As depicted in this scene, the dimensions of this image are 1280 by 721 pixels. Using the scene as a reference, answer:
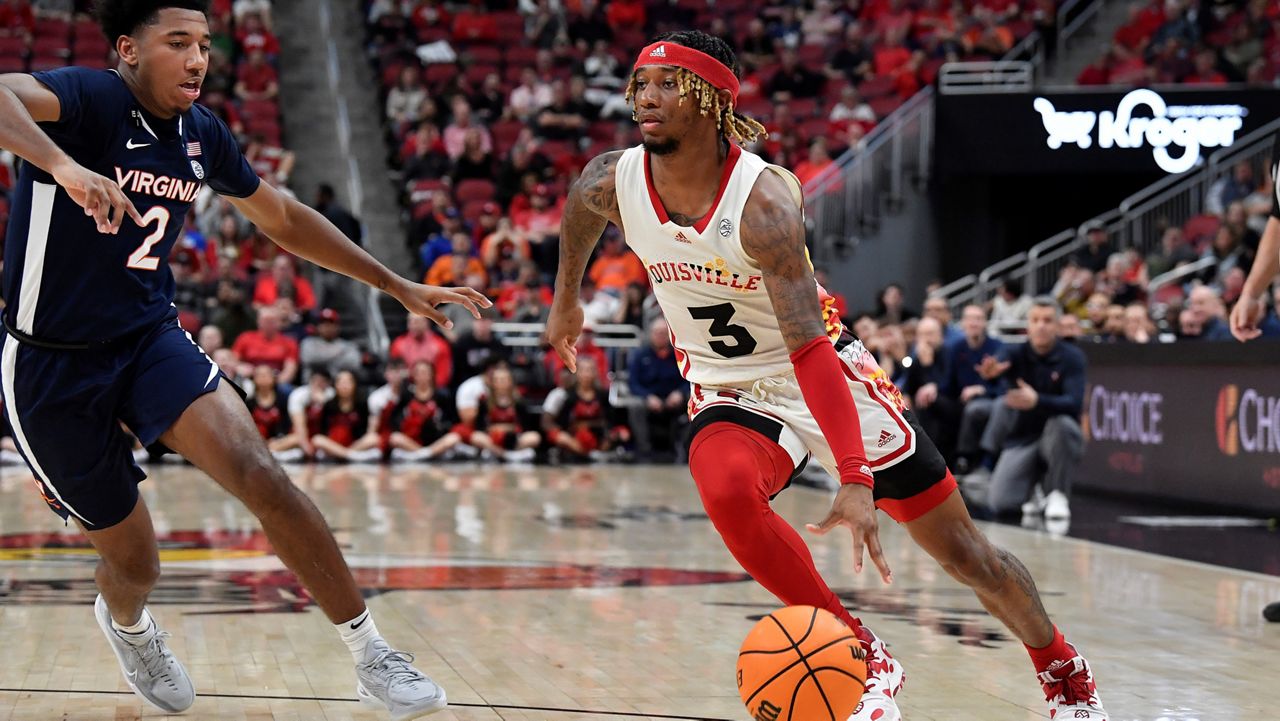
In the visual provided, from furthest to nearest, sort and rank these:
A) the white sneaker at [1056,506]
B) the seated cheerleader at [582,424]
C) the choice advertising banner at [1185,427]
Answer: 1. the seated cheerleader at [582,424]
2. the white sneaker at [1056,506]
3. the choice advertising banner at [1185,427]

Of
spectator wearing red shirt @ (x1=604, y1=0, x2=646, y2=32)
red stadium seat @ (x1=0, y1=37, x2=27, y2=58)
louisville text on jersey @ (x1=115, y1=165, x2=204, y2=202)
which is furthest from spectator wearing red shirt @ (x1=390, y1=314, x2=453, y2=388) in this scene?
louisville text on jersey @ (x1=115, y1=165, x2=204, y2=202)

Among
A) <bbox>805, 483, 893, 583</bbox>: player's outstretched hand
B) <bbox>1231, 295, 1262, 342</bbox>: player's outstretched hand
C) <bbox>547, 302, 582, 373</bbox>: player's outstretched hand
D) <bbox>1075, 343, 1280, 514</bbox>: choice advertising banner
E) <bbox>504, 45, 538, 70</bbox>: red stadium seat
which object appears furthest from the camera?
<bbox>504, 45, 538, 70</bbox>: red stadium seat

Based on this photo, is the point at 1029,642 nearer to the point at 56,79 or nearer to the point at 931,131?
the point at 56,79

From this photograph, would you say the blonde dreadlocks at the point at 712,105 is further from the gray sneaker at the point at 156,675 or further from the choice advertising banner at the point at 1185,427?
the choice advertising banner at the point at 1185,427

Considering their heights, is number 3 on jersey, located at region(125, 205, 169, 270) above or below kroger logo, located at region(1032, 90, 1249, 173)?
below

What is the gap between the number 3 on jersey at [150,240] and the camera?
14.6 feet

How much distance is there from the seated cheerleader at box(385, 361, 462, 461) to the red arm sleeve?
11.6m

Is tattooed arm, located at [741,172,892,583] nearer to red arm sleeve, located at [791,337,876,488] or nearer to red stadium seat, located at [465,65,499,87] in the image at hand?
red arm sleeve, located at [791,337,876,488]

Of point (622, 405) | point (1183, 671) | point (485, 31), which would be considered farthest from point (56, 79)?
point (485, 31)

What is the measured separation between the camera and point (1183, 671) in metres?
5.53

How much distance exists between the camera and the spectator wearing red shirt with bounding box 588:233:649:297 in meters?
17.3

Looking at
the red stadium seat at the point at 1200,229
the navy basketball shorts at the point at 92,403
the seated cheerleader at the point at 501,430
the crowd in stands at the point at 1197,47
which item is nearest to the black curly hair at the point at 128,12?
the navy basketball shorts at the point at 92,403

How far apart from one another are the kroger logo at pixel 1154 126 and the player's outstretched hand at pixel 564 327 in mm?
14676

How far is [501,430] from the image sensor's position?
50.7 ft
